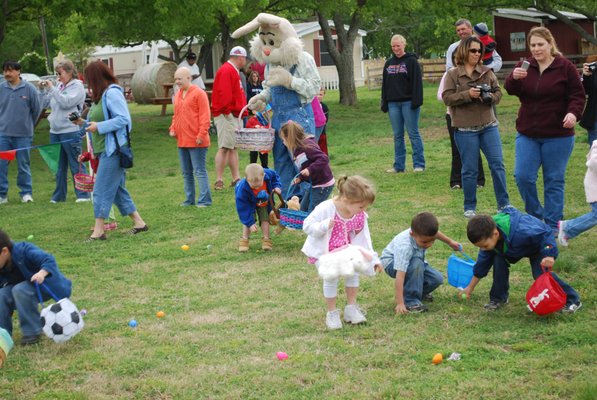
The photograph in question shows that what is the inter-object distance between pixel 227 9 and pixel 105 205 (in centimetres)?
1292

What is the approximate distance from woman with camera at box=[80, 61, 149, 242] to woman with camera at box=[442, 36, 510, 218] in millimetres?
3508

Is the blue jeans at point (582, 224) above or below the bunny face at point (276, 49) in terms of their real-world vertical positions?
below

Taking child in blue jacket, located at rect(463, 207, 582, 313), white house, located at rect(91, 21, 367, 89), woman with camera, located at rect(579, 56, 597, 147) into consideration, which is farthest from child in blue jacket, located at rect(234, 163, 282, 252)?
white house, located at rect(91, 21, 367, 89)

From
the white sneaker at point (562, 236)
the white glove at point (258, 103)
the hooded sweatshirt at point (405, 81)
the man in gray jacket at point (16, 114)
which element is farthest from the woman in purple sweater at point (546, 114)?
the man in gray jacket at point (16, 114)

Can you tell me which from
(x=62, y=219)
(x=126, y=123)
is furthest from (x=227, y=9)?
(x=126, y=123)

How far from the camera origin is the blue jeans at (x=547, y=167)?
7.79 m

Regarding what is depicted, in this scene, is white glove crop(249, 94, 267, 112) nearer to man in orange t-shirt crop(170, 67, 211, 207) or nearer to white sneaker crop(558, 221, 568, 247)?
man in orange t-shirt crop(170, 67, 211, 207)

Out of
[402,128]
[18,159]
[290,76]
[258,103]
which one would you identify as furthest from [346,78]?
[290,76]

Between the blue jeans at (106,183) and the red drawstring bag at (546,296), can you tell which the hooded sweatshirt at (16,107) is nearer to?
the blue jeans at (106,183)

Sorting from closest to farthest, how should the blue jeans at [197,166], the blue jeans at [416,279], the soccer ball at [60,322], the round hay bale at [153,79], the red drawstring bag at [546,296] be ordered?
the red drawstring bag at [546,296] < the soccer ball at [60,322] < the blue jeans at [416,279] < the blue jeans at [197,166] < the round hay bale at [153,79]

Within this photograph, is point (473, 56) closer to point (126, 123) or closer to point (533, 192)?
point (533, 192)

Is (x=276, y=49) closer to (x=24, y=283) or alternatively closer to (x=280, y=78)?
(x=280, y=78)

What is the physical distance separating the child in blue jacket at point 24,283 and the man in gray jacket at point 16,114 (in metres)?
7.06

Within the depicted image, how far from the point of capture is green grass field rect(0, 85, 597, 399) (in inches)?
191
